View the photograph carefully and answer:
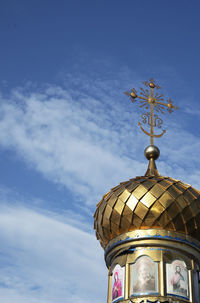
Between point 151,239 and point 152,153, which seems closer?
point 151,239

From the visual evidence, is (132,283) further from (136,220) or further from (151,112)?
(151,112)

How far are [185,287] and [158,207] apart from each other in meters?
2.66

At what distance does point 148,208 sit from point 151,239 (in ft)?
3.37

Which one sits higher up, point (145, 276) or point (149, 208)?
point (149, 208)

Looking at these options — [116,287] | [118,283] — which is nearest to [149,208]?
[118,283]

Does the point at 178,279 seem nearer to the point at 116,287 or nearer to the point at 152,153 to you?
the point at 116,287

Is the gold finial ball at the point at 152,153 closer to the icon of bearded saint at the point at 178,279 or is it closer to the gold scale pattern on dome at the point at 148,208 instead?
the gold scale pattern on dome at the point at 148,208

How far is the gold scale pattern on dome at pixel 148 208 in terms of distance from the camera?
1727 cm

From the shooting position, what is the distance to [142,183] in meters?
18.2

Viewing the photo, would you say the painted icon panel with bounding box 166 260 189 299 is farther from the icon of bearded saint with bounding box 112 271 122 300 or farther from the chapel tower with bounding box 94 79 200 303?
the icon of bearded saint with bounding box 112 271 122 300

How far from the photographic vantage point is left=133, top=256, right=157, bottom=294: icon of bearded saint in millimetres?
15969

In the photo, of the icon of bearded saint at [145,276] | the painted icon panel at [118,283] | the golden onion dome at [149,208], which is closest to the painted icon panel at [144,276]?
the icon of bearded saint at [145,276]

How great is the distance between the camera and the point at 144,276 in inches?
637

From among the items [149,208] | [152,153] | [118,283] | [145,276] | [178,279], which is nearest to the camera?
[145,276]
